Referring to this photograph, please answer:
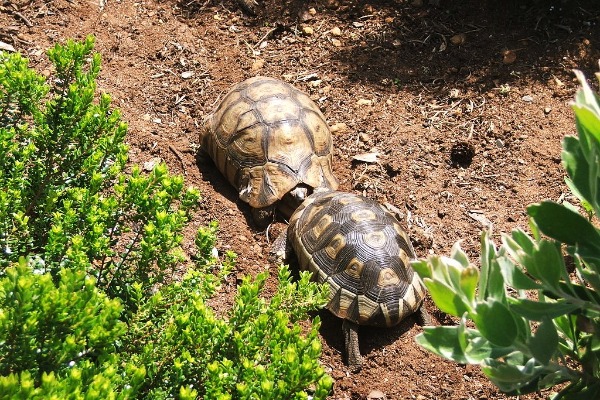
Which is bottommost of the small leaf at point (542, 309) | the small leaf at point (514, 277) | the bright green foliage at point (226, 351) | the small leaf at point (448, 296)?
the bright green foliage at point (226, 351)

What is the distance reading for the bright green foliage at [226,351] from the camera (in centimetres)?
214

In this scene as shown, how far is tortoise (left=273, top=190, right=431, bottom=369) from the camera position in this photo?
3963mm

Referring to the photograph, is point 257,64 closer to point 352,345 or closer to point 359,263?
point 359,263

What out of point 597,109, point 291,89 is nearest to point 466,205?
point 291,89

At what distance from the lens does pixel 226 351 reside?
2.37 meters

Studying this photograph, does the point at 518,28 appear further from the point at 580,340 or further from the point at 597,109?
the point at 597,109

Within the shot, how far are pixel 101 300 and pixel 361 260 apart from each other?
2.14m

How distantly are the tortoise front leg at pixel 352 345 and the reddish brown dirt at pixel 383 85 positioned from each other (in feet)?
0.23

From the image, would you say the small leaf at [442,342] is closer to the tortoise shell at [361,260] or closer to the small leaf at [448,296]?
the small leaf at [448,296]

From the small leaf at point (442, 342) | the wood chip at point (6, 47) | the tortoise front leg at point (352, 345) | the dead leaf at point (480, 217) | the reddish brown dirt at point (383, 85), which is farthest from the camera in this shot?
the wood chip at point (6, 47)

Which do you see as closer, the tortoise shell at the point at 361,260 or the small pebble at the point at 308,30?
the tortoise shell at the point at 361,260

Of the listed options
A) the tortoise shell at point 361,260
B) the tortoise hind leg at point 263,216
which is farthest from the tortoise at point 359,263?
the tortoise hind leg at point 263,216

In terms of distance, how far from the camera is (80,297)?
199cm

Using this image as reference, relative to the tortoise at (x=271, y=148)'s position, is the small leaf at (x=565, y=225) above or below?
above
